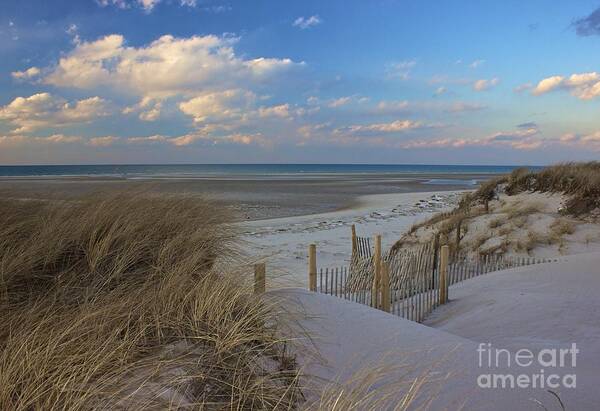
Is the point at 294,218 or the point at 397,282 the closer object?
the point at 397,282

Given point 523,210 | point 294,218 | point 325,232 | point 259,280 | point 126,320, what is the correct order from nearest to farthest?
1. point 126,320
2. point 259,280
3. point 523,210
4. point 325,232
5. point 294,218

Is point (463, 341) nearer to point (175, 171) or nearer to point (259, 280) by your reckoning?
point (259, 280)

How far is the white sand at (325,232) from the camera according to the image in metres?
11.4

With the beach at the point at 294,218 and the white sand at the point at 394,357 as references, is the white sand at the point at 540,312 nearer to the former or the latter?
the white sand at the point at 394,357

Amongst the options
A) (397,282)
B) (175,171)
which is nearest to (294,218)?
(397,282)

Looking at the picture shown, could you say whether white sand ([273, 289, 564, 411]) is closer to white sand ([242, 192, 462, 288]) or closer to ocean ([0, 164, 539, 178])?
white sand ([242, 192, 462, 288])

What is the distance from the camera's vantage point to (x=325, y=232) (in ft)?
52.4

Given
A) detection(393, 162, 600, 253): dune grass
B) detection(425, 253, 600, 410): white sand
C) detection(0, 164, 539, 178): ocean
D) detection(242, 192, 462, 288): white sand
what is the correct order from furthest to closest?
detection(0, 164, 539, 178): ocean → detection(393, 162, 600, 253): dune grass → detection(242, 192, 462, 288): white sand → detection(425, 253, 600, 410): white sand

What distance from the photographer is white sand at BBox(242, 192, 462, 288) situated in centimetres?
1142

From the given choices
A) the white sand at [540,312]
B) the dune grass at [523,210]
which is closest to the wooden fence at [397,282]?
the white sand at [540,312]

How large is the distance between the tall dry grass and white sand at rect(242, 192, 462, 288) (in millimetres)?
4346

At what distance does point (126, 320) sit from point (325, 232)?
13.5 meters

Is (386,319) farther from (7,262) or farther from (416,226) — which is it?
(416,226)

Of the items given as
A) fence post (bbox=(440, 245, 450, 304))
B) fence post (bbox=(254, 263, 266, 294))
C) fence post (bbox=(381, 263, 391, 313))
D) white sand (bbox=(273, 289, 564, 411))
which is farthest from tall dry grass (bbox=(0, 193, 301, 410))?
fence post (bbox=(440, 245, 450, 304))
